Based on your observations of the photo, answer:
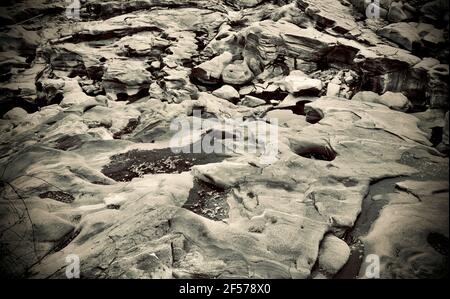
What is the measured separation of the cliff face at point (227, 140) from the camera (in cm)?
434

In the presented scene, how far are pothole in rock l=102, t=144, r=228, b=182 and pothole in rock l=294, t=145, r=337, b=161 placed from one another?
1.69 metres

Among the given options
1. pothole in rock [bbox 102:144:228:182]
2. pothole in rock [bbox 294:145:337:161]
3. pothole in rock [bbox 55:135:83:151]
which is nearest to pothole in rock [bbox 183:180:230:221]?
pothole in rock [bbox 102:144:228:182]

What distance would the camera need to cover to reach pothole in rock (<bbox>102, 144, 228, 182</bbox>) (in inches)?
257

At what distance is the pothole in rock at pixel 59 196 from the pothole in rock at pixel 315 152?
4.65 meters

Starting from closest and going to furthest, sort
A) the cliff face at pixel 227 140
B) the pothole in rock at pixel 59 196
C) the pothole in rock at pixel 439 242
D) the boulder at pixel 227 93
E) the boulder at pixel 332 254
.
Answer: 1. the pothole in rock at pixel 439 242
2. the boulder at pixel 332 254
3. the cliff face at pixel 227 140
4. the pothole in rock at pixel 59 196
5. the boulder at pixel 227 93

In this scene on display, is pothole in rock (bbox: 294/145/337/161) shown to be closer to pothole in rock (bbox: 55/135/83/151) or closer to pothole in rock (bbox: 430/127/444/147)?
pothole in rock (bbox: 430/127/444/147)

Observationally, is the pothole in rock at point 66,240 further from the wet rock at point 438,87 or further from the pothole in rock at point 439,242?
the wet rock at point 438,87

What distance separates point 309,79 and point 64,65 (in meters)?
8.81

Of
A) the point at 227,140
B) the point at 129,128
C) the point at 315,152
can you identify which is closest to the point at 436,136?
the point at 315,152

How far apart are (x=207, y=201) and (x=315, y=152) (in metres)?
2.74

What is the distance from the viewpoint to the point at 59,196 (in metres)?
5.71

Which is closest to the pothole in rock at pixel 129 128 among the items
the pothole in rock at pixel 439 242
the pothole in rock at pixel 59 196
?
the pothole in rock at pixel 59 196

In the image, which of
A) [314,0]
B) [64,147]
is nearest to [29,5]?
[64,147]

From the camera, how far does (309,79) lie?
29.8ft
